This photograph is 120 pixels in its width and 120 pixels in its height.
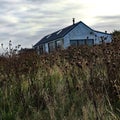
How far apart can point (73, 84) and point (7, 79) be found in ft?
6.19

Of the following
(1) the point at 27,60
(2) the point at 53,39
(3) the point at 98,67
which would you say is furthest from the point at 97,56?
(2) the point at 53,39

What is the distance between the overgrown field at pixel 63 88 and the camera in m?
5.38

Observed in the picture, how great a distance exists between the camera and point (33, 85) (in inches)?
284

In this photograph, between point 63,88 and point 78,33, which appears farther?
point 78,33

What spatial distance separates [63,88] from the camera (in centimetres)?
690

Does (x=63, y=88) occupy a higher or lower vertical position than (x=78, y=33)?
lower

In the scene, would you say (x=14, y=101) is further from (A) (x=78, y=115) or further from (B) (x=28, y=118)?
(A) (x=78, y=115)

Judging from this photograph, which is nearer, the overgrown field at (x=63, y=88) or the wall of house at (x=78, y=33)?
the overgrown field at (x=63, y=88)

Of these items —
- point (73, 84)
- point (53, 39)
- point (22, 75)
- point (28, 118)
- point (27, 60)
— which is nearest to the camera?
point (28, 118)

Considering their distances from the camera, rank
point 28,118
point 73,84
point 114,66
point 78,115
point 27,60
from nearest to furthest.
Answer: point 78,115 → point 28,118 → point 114,66 → point 73,84 → point 27,60

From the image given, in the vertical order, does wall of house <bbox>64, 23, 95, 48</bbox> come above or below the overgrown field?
above

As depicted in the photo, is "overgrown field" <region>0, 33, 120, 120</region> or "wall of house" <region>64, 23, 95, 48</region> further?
"wall of house" <region>64, 23, 95, 48</region>

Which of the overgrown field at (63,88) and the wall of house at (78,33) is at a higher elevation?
the wall of house at (78,33)

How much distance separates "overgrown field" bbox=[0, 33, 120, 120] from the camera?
5383 millimetres
